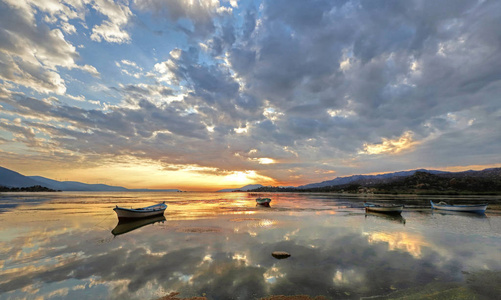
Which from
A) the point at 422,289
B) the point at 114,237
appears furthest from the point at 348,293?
the point at 114,237

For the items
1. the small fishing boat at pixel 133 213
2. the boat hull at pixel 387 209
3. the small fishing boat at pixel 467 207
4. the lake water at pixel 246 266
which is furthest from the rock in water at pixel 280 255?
the small fishing boat at pixel 467 207

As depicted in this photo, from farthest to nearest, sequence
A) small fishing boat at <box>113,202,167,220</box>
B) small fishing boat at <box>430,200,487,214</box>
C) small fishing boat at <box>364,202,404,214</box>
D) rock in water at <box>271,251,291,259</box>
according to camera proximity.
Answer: small fishing boat at <box>430,200,487,214</box> → small fishing boat at <box>364,202,404,214</box> → small fishing boat at <box>113,202,167,220</box> → rock in water at <box>271,251,291,259</box>

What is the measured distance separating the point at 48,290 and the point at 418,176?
794 ft

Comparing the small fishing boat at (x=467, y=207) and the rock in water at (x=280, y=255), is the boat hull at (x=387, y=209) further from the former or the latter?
the rock in water at (x=280, y=255)

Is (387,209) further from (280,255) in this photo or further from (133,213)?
(133,213)

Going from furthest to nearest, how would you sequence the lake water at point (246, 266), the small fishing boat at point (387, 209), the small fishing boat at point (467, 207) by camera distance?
1. the small fishing boat at point (467, 207)
2. the small fishing boat at point (387, 209)
3. the lake water at point (246, 266)

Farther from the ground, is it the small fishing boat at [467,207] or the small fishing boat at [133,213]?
the small fishing boat at [133,213]

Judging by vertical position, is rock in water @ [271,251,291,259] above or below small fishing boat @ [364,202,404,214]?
below

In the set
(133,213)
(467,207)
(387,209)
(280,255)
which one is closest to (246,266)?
(280,255)

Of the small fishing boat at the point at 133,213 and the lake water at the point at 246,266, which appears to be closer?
the lake water at the point at 246,266

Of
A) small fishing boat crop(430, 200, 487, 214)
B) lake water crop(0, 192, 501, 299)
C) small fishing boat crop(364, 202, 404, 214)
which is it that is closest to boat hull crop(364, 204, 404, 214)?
small fishing boat crop(364, 202, 404, 214)

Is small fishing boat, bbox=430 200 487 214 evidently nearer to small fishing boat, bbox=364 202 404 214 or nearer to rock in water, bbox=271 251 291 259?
small fishing boat, bbox=364 202 404 214

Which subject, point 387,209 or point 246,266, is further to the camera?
point 387,209

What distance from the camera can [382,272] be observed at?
13586 millimetres
